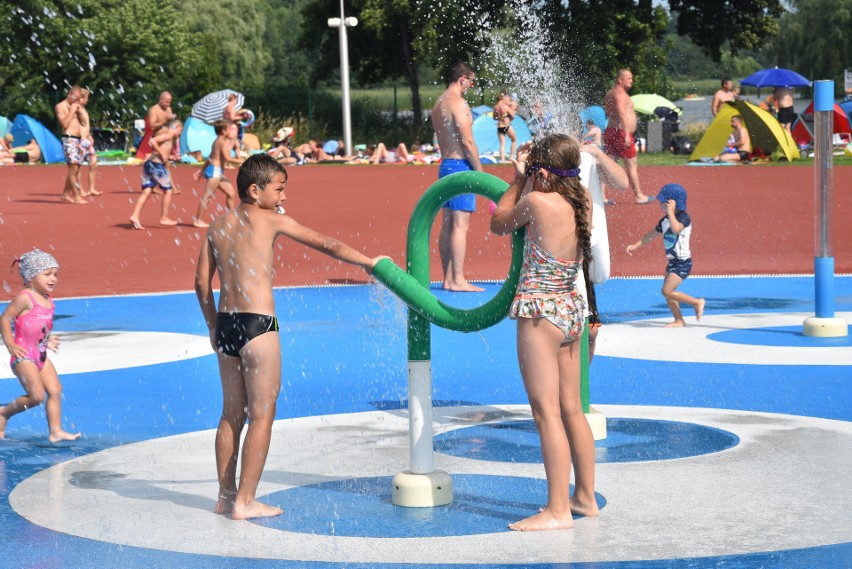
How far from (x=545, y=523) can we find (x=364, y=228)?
14.6m

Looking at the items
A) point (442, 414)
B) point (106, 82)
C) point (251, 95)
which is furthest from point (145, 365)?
point (106, 82)

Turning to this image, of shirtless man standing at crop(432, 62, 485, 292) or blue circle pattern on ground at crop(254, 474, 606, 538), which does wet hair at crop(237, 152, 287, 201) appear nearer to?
blue circle pattern on ground at crop(254, 474, 606, 538)

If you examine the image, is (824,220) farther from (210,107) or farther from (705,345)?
(210,107)

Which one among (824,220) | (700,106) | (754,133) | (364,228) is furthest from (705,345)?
(700,106)

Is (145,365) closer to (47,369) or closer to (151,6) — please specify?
(47,369)

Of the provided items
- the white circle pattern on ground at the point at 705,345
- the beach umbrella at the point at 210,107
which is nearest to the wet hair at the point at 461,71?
the white circle pattern on ground at the point at 705,345

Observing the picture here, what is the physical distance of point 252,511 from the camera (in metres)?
5.25

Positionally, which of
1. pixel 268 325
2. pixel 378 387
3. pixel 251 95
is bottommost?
pixel 378 387

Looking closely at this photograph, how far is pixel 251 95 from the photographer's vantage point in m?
43.2

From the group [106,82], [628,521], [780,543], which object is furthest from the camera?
[106,82]

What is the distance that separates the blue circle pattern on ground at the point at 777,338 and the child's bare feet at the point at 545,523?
4.92 meters

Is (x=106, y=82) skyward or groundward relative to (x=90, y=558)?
skyward

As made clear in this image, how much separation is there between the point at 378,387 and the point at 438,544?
11.4 ft

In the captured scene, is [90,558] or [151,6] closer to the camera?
[90,558]
